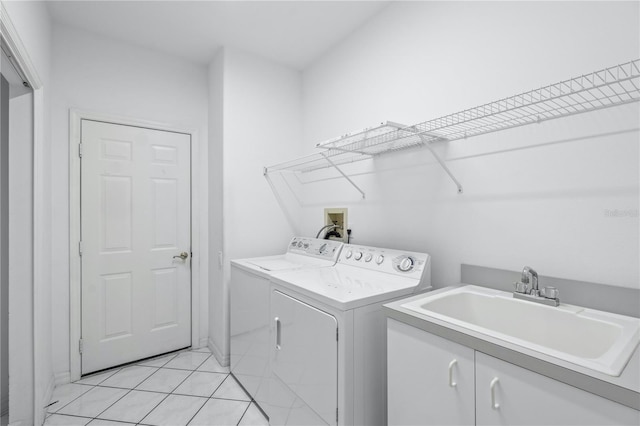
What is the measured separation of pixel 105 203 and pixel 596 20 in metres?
3.27

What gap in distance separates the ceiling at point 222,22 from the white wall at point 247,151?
0.73ft

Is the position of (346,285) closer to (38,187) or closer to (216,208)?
(216,208)

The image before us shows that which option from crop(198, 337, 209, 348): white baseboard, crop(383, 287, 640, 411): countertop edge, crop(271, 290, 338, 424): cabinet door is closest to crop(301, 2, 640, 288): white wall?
crop(383, 287, 640, 411): countertop edge

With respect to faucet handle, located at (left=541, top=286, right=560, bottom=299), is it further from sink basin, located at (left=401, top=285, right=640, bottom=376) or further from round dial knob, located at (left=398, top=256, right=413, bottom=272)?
round dial knob, located at (left=398, top=256, right=413, bottom=272)

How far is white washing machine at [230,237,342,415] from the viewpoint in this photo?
1889 mm

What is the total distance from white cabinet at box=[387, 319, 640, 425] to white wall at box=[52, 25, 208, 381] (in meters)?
2.30

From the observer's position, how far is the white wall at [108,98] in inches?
91.0

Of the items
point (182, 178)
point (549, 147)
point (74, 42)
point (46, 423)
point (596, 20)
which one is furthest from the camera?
point (182, 178)

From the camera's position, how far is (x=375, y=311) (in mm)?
1364

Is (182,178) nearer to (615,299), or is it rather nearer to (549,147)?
(549,147)

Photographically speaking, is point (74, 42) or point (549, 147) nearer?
point (549, 147)

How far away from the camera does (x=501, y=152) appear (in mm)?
1482

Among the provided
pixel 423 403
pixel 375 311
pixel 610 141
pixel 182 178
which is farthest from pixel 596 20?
pixel 182 178

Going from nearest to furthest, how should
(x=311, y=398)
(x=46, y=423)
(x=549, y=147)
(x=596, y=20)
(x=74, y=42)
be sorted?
1. (x=596, y=20)
2. (x=549, y=147)
3. (x=311, y=398)
4. (x=46, y=423)
5. (x=74, y=42)
